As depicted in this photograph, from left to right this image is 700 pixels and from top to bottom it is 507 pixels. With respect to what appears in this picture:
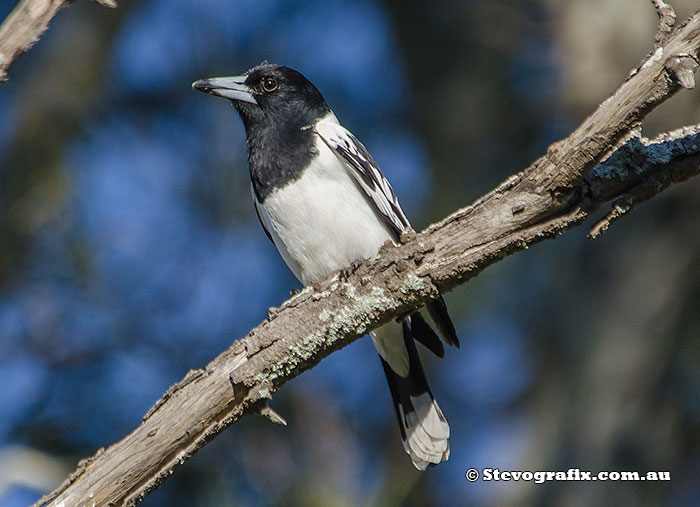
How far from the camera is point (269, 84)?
405 cm

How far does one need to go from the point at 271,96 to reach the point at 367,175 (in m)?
0.75

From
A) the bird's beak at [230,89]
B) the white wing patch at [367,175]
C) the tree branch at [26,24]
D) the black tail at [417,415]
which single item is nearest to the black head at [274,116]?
the bird's beak at [230,89]

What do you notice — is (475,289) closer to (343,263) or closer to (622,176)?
(343,263)

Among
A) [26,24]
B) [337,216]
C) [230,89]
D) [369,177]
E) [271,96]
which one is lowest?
[337,216]

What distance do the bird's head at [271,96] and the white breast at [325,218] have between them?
1.21 ft

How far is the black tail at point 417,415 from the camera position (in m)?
3.68

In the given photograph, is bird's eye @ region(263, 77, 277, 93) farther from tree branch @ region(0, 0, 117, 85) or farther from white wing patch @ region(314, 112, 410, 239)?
tree branch @ region(0, 0, 117, 85)

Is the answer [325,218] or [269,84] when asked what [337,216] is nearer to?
[325,218]

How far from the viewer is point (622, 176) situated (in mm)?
2344

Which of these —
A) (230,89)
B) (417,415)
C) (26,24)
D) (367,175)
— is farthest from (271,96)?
(26,24)

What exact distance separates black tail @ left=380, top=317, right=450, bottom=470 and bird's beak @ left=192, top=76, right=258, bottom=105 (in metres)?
1.36

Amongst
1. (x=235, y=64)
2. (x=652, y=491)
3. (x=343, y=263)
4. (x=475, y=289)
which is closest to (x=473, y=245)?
(x=343, y=263)

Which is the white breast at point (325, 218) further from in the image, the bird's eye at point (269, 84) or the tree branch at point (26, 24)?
the tree branch at point (26, 24)

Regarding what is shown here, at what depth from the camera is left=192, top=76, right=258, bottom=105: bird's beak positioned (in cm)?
397
